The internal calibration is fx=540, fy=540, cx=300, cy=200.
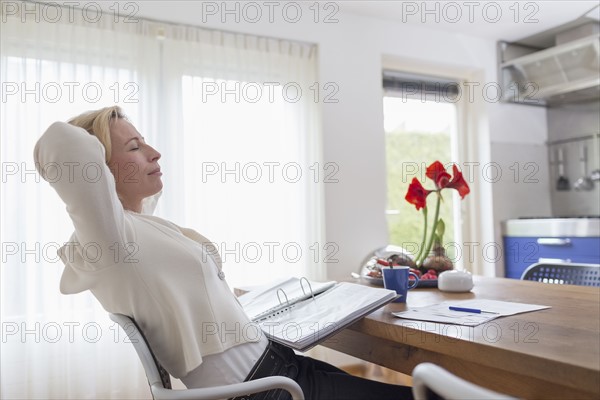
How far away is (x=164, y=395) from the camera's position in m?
1.03

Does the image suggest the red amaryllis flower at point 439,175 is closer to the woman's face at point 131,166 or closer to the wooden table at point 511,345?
the wooden table at point 511,345

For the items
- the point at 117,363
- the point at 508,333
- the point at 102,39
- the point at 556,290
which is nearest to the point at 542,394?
the point at 508,333

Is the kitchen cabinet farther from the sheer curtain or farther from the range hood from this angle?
the sheer curtain

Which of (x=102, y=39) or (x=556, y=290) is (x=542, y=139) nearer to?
(x=556, y=290)

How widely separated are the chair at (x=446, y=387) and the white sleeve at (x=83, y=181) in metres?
0.63

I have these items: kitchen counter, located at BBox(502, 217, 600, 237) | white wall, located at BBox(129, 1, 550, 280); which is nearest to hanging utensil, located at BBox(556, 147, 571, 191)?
kitchen counter, located at BBox(502, 217, 600, 237)

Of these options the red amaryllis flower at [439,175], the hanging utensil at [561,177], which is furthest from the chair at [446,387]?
the hanging utensil at [561,177]

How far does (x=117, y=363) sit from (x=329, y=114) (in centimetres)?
194

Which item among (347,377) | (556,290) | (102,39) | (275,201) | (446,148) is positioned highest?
(102,39)

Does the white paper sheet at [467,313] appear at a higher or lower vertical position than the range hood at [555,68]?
lower

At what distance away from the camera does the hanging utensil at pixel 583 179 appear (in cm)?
422

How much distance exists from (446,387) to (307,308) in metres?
0.85

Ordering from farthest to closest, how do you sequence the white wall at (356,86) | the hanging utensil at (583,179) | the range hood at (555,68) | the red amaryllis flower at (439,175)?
the hanging utensil at (583,179), the range hood at (555,68), the white wall at (356,86), the red amaryllis flower at (439,175)

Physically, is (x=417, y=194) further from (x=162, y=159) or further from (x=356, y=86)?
(x=356, y=86)
